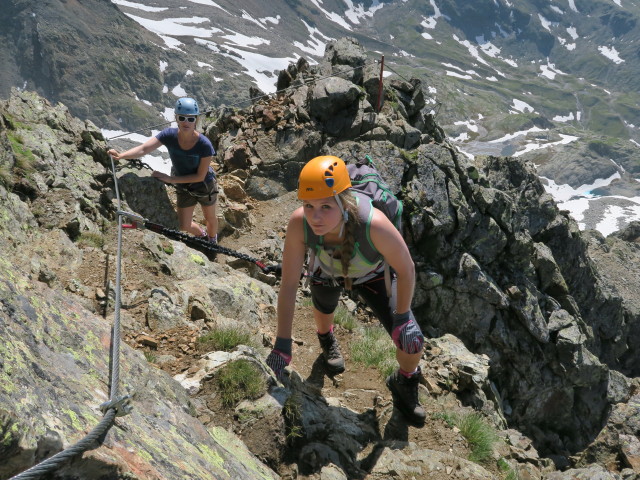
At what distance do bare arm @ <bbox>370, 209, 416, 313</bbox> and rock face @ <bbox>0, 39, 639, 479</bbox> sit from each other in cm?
228

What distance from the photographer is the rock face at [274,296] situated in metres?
3.70

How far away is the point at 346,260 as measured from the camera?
565 centimetres

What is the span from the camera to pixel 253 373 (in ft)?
→ 19.6

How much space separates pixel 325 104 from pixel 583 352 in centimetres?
1843

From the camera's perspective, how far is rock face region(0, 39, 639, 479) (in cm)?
370

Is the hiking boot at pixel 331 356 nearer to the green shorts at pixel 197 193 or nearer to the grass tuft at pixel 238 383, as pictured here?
the grass tuft at pixel 238 383

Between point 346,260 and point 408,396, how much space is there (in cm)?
299

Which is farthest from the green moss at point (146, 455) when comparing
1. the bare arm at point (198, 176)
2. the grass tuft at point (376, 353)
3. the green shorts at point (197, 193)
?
the green shorts at point (197, 193)

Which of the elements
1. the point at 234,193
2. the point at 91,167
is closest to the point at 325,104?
the point at 234,193

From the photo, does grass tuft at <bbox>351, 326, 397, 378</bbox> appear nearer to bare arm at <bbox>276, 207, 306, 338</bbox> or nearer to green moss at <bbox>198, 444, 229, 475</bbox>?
bare arm at <bbox>276, 207, 306, 338</bbox>

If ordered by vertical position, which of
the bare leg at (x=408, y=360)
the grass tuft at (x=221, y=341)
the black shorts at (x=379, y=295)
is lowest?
the grass tuft at (x=221, y=341)

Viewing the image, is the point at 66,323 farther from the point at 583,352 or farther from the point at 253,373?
the point at 583,352

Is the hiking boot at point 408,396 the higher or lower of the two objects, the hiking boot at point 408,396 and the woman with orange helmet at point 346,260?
the lower

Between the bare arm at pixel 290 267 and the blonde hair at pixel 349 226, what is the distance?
1.76 ft
